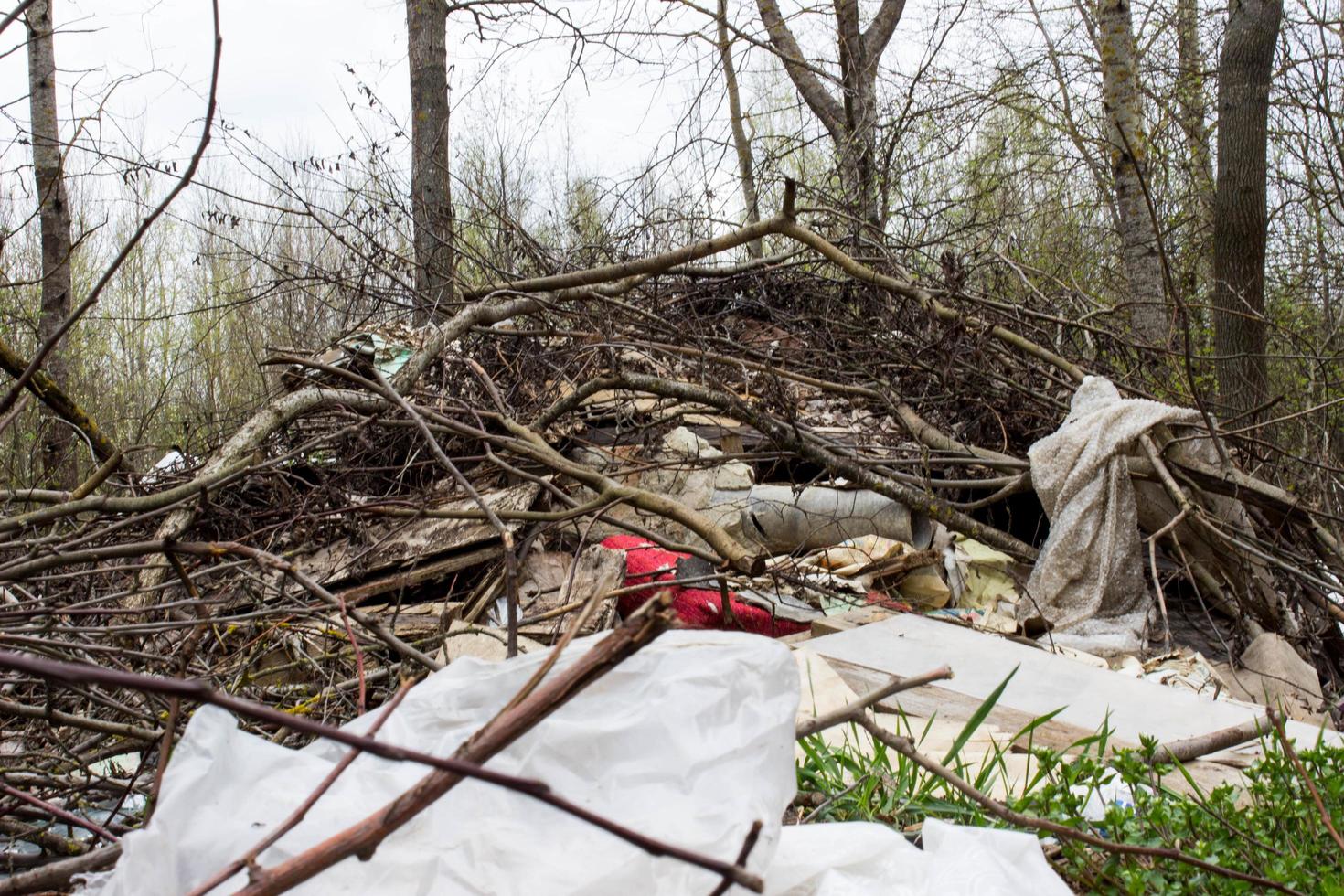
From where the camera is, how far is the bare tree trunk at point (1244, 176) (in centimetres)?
639

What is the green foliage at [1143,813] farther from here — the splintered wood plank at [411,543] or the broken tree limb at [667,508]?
the splintered wood plank at [411,543]

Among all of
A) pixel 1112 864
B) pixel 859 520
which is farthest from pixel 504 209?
pixel 1112 864

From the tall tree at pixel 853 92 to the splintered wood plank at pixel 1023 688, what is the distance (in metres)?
2.66

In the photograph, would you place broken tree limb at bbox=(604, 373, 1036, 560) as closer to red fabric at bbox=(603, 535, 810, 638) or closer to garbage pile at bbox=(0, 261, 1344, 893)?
garbage pile at bbox=(0, 261, 1344, 893)

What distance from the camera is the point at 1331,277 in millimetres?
8414

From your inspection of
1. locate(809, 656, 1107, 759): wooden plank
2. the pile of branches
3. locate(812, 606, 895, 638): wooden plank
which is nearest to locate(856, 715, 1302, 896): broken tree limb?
the pile of branches

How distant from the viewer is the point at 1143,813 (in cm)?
176

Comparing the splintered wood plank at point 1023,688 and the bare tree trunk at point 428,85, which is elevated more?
the bare tree trunk at point 428,85

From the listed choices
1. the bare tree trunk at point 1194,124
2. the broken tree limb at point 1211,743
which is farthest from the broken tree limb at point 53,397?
the bare tree trunk at point 1194,124

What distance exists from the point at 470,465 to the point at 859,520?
1.85 meters

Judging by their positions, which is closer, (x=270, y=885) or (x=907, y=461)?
(x=270, y=885)

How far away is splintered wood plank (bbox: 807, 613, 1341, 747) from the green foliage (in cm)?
48

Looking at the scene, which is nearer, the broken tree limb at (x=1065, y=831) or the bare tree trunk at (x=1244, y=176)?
the broken tree limb at (x=1065, y=831)

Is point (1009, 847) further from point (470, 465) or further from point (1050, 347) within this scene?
point (1050, 347)
